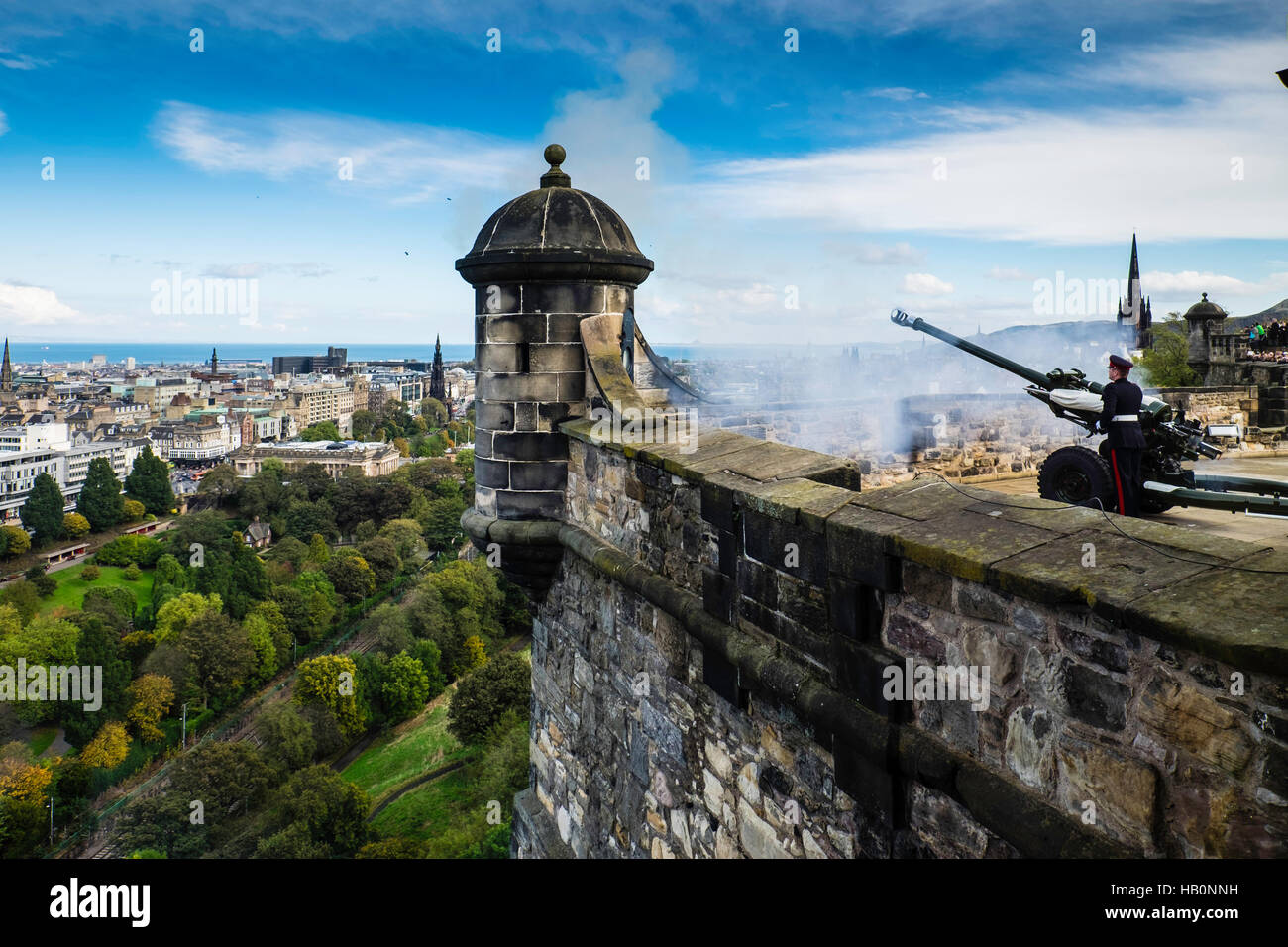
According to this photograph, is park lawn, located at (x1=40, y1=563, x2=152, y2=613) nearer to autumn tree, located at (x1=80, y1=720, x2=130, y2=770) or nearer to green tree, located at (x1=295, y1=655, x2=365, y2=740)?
autumn tree, located at (x1=80, y1=720, x2=130, y2=770)

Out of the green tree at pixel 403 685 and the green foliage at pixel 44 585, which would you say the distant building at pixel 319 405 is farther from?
the green tree at pixel 403 685

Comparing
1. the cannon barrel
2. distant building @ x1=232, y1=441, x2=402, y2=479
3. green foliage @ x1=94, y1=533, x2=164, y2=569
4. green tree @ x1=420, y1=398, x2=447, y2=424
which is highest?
the cannon barrel

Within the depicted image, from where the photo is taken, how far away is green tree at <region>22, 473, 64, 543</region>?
85875 millimetres

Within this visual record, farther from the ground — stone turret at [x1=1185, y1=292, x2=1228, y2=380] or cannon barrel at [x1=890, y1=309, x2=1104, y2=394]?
A: stone turret at [x1=1185, y1=292, x2=1228, y2=380]

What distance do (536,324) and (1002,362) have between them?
3.23 meters

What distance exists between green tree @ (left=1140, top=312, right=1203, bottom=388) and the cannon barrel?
16428 millimetres

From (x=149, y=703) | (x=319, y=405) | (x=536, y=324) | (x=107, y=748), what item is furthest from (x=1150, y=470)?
(x=319, y=405)

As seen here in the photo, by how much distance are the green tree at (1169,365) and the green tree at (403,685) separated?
37.5 m

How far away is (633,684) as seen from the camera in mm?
5379

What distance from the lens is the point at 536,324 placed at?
20.6 ft

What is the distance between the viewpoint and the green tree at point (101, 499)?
89312 mm

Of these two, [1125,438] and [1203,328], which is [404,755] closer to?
[1203,328]

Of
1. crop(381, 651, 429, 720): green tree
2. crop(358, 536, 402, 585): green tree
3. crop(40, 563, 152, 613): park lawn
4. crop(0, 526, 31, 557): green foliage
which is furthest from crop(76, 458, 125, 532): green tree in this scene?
crop(381, 651, 429, 720): green tree

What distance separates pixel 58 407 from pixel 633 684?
17411 cm
